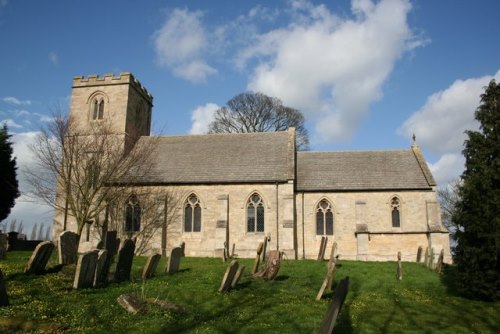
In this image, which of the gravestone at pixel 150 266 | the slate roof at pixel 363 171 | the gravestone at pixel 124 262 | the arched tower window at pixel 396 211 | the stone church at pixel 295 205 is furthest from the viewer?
the slate roof at pixel 363 171

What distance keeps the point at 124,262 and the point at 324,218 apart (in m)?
14.8

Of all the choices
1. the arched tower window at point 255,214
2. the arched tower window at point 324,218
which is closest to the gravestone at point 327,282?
the arched tower window at point 255,214

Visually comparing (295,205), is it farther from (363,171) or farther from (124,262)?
(124,262)

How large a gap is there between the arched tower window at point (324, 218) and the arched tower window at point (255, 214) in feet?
11.5

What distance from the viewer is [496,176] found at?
40.5 ft

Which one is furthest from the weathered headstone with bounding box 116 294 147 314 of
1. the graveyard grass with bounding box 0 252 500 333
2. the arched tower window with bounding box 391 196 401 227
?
the arched tower window with bounding box 391 196 401 227

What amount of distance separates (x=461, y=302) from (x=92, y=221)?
66.6 ft

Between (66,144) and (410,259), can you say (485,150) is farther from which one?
(66,144)

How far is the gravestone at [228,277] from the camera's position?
11852 millimetres

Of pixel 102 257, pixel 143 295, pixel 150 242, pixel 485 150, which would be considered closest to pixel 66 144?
pixel 150 242

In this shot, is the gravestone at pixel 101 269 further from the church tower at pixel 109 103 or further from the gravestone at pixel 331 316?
the church tower at pixel 109 103

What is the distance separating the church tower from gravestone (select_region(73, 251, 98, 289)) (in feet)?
60.2

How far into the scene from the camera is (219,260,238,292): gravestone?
11852 mm

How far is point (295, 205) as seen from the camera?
82.0ft
